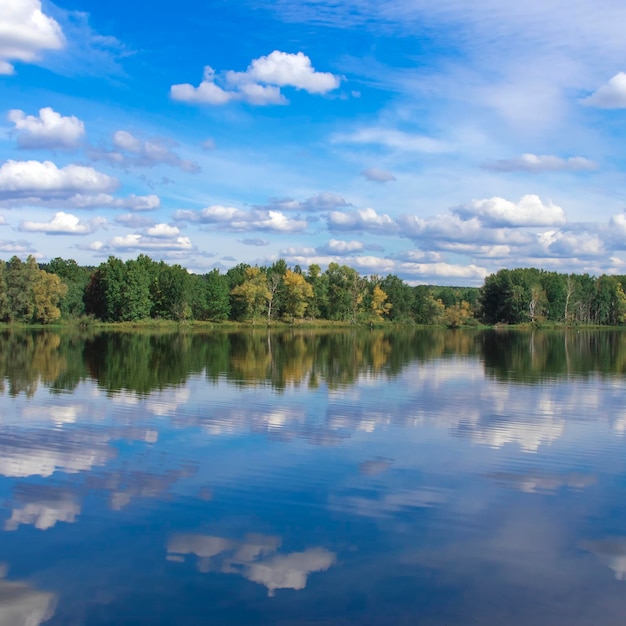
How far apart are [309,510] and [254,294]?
102 metres

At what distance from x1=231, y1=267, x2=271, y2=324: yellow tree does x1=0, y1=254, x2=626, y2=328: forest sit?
17 cm

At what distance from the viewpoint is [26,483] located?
43.3 feet

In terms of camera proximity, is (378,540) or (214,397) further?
(214,397)

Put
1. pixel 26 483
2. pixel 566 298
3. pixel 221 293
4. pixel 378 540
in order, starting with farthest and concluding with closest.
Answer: pixel 566 298 → pixel 221 293 → pixel 26 483 → pixel 378 540

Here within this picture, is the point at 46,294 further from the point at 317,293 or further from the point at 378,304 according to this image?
the point at 378,304

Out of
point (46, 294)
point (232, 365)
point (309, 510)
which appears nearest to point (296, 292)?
point (46, 294)

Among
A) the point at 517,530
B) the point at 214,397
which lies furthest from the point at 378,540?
the point at 214,397

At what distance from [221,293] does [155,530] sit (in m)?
104

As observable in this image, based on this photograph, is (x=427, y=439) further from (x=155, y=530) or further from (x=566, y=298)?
(x=566, y=298)

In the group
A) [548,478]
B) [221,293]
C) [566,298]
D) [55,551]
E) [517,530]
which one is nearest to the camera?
[55,551]

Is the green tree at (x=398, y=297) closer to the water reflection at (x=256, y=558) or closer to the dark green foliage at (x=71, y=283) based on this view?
the dark green foliage at (x=71, y=283)

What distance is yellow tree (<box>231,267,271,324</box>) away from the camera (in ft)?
371

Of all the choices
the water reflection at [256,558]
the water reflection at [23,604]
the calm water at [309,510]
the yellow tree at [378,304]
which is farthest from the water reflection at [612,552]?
the yellow tree at [378,304]

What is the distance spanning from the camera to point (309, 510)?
1185 cm
